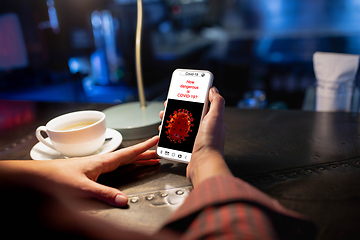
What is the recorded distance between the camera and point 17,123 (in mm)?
966

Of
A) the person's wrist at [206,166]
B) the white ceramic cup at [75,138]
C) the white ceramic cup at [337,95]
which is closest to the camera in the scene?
the person's wrist at [206,166]

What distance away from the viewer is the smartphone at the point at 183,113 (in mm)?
597

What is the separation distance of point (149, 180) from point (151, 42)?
7.76 ft

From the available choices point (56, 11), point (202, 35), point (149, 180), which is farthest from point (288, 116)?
point (202, 35)

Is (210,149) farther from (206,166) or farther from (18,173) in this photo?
(18,173)

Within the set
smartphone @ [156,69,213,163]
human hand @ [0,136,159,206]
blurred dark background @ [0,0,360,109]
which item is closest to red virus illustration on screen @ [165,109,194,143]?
smartphone @ [156,69,213,163]

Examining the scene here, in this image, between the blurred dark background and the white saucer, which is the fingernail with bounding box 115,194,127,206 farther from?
the blurred dark background

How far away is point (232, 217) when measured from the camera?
12.3 inches

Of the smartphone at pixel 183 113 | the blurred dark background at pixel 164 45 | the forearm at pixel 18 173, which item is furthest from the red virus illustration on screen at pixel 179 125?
the blurred dark background at pixel 164 45

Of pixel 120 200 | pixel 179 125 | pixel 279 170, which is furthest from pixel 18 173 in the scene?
pixel 279 170

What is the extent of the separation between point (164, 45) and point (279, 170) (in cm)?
260

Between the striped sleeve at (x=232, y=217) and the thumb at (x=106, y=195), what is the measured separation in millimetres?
149

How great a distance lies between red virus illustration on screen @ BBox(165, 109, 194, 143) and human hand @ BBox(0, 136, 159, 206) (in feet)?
0.46

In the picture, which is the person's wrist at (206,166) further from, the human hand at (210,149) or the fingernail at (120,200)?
the fingernail at (120,200)
